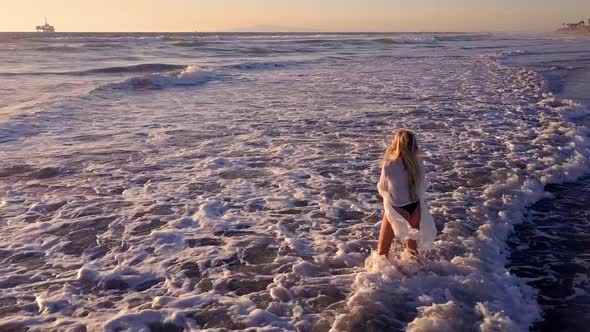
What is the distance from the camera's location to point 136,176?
8383mm

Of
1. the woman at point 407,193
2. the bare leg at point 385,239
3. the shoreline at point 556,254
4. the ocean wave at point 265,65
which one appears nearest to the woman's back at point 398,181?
the woman at point 407,193

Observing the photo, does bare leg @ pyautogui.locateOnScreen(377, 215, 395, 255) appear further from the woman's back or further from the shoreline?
the shoreline

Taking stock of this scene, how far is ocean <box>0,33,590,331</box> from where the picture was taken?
4.46 meters

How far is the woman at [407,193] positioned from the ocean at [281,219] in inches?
12.1

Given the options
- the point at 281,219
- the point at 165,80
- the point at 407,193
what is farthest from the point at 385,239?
the point at 165,80

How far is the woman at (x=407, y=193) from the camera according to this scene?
4961 millimetres

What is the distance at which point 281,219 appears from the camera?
6578 mm

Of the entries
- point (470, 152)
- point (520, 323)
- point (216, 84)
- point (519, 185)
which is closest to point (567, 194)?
point (519, 185)

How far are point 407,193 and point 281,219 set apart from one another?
6.86 feet

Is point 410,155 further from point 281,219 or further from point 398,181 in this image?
point 281,219

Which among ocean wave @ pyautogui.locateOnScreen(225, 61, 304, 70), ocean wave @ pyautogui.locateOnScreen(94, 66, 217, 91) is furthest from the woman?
ocean wave @ pyautogui.locateOnScreen(225, 61, 304, 70)

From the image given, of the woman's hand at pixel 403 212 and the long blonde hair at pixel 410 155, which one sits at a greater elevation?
the long blonde hair at pixel 410 155

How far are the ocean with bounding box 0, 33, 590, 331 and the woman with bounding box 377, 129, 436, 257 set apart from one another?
31 centimetres

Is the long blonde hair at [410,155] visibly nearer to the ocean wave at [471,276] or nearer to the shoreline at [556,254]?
the ocean wave at [471,276]
